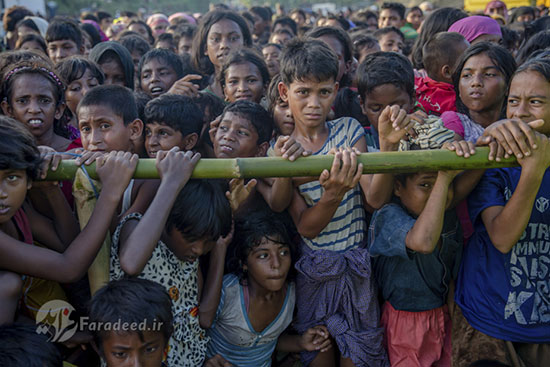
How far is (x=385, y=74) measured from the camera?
3.37 m

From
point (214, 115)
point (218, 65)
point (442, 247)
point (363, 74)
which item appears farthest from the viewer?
point (218, 65)

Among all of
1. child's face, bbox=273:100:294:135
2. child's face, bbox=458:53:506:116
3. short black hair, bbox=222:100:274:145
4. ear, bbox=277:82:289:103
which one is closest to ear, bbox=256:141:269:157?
short black hair, bbox=222:100:274:145

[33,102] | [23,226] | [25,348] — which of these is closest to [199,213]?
[23,226]

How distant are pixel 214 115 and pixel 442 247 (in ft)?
7.03

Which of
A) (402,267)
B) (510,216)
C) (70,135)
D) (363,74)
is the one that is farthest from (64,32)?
(510,216)

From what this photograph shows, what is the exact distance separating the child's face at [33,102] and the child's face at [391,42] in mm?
4764

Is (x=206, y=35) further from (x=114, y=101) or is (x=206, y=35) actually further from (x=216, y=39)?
(x=114, y=101)

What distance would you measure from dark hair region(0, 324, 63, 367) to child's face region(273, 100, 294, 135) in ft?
6.55

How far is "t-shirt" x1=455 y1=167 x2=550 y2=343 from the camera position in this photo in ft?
7.90

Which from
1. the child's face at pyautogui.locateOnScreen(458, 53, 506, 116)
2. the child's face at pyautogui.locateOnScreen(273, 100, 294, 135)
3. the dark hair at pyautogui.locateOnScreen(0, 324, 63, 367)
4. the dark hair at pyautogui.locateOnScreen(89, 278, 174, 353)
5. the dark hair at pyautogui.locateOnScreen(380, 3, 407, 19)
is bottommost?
the dark hair at pyautogui.locateOnScreen(0, 324, 63, 367)

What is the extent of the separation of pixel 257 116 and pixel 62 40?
335 centimetres

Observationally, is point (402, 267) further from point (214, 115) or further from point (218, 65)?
point (218, 65)

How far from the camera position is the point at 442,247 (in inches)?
104

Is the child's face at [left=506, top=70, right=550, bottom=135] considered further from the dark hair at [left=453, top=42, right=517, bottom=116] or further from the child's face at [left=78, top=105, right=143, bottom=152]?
the child's face at [left=78, top=105, right=143, bottom=152]
